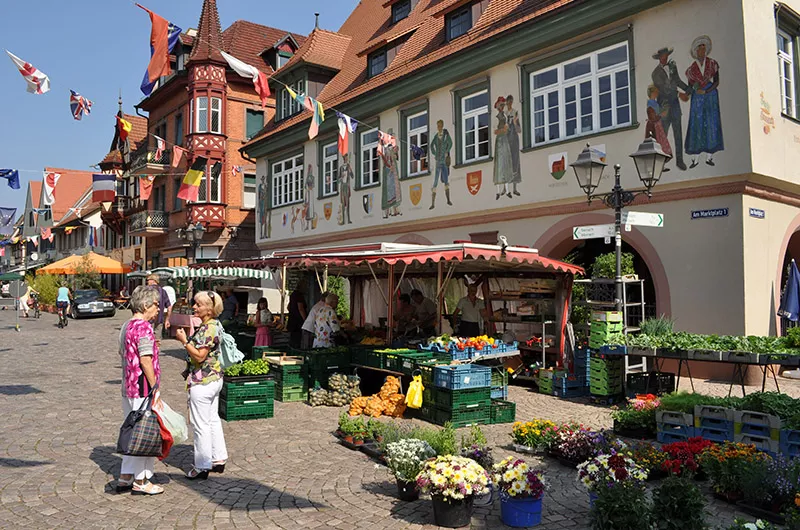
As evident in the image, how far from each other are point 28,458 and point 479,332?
26.2 feet

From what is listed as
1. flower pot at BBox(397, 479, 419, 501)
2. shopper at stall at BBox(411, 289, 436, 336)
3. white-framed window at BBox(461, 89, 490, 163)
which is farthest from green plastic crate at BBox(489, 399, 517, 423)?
white-framed window at BBox(461, 89, 490, 163)

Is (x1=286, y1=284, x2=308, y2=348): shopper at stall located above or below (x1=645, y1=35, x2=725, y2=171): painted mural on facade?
below

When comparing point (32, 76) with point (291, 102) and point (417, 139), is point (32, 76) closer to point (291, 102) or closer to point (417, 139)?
point (417, 139)

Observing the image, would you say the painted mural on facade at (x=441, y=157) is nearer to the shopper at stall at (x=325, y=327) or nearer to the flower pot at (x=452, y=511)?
the shopper at stall at (x=325, y=327)

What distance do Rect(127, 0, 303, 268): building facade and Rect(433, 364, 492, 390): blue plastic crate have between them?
23.5 metres

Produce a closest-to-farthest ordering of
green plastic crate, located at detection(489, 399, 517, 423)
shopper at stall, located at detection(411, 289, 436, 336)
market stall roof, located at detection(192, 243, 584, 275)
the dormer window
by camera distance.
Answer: green plastic crate, located at detection(489, 399, 517, 423) → market stall roof, located at detection(192, 243, 584, 275) → shopper at stall, located at detection(411, 289, 436, 336) → the dormer window

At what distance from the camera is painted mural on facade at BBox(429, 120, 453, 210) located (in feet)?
56.0

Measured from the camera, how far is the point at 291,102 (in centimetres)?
2594

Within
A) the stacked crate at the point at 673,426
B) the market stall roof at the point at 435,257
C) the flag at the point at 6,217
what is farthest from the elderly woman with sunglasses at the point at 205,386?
the flag at the point at 6,217

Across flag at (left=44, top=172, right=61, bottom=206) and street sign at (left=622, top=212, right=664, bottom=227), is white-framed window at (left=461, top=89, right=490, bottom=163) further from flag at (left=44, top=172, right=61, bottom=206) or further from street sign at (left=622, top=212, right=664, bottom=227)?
flag at (left=44, top=172, right=61, bottom=206)

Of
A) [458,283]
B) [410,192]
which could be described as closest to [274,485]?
[458,283]

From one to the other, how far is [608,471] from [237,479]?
335 cm

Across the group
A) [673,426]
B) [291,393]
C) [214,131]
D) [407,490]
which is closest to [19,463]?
[407,490]

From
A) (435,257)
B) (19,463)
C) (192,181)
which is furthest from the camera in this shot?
(192,181)
